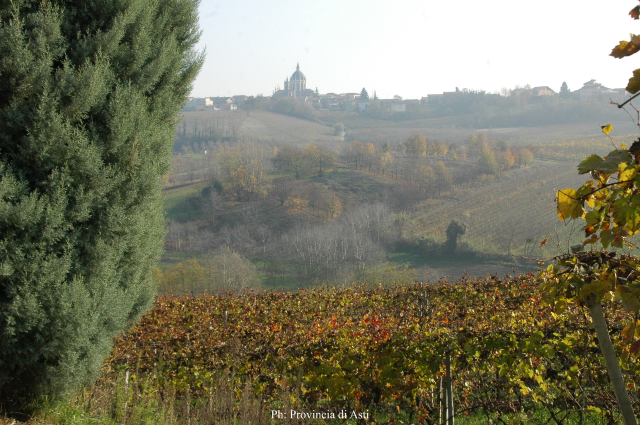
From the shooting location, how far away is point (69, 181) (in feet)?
12.0

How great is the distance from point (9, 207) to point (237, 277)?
35039 millimetres

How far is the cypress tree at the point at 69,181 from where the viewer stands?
11.2 feet

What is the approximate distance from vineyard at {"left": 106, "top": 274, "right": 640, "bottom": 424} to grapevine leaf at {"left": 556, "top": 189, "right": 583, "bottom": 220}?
115cm


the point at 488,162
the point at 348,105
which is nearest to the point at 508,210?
the point at 488,162

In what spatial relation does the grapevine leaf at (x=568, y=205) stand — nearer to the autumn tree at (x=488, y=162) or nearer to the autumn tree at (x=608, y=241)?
the autumn tree at (x=608, y=241)

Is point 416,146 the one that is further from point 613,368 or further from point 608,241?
point 608,241

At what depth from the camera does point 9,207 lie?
3268mm

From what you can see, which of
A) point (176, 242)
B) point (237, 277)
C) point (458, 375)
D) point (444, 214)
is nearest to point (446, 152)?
point (444, 214)

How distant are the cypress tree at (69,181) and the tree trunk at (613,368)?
A: 354cm

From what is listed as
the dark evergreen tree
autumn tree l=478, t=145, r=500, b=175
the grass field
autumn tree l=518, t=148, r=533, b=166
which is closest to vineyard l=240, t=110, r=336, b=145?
the grass field

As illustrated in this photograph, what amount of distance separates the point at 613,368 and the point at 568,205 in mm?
779

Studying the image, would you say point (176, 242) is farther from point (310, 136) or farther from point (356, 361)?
point (310, 136)

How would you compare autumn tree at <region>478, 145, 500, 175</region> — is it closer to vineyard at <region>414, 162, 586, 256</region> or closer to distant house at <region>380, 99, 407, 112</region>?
vineyard at <region>414, 162, 586, 256</region>

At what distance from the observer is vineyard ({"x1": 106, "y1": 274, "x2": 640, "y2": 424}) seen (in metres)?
3.24
